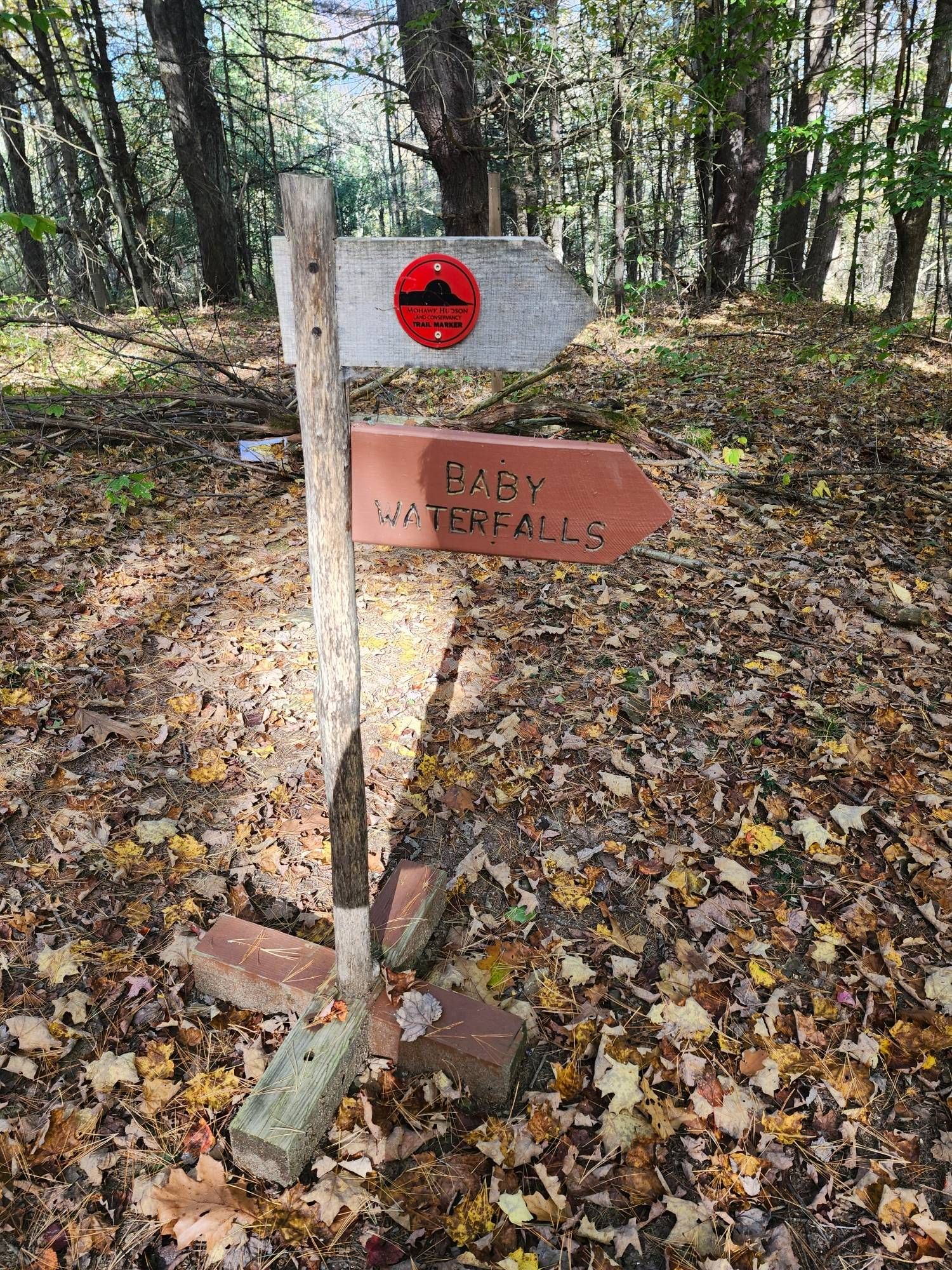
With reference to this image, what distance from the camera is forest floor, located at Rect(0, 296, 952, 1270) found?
2029 millimetres

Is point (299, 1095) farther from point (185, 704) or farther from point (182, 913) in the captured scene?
point (185, 704)

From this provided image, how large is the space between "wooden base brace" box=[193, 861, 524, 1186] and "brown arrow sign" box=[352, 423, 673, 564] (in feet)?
5.14

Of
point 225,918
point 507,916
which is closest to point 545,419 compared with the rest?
point 507,916

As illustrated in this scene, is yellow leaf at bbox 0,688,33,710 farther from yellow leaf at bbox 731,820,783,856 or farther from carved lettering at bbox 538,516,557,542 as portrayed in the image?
yellow leaf at bbox 731,820,783,856

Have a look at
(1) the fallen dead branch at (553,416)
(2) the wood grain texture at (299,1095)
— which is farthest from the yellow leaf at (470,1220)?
(1) the fallen dead branch at (553,416)

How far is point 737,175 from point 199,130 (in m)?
9.78

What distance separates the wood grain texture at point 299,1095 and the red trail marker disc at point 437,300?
2.09m

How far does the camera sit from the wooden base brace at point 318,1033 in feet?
6.66

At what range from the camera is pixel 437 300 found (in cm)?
166

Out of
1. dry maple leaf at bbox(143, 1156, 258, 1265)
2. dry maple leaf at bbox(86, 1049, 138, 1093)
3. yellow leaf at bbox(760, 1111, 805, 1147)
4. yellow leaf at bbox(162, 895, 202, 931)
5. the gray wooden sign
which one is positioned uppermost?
the gray wooden sign

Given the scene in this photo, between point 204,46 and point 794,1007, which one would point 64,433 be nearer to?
point 794,1007

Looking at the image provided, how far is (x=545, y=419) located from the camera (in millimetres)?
5363

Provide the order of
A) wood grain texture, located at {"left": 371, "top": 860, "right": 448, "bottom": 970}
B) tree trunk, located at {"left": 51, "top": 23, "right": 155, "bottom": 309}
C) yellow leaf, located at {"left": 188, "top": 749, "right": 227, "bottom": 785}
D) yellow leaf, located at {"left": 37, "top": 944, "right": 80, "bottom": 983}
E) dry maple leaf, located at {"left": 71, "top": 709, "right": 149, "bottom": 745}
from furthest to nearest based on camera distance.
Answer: tree trunk, located at {"left": 51, "top": 23, "right": 155, "bottom": 309}
dry maple leaf, located at {"left": 71, "top": 709, "right": 149, "bottom": 745}
yellow leaf, located at {"left": 188, "top": 749, "right": 227, "bottom": 785}
wood grain texture, located at {"left": 371, "top": 860, "right": 448, "bottom": 970}
yellow leaf, located at {"left": 37, "top": 944, "right": 80, "bottom": 983}

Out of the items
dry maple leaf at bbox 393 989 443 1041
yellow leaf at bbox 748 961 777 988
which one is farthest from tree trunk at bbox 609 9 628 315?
dry maple leaf at bbox 393 989 443 1041
